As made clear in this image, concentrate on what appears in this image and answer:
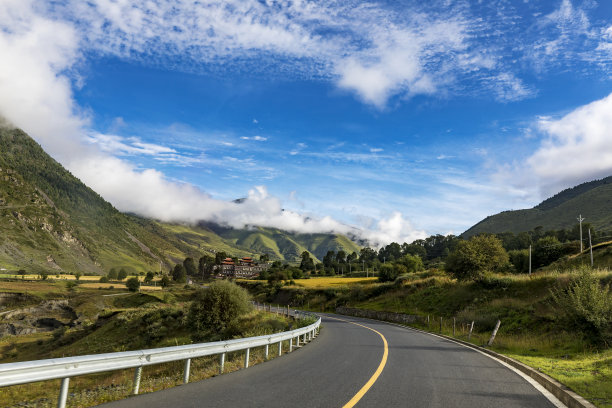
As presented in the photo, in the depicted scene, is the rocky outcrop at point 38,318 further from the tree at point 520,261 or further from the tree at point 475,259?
the tree at point 520,261

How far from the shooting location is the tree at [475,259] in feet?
148

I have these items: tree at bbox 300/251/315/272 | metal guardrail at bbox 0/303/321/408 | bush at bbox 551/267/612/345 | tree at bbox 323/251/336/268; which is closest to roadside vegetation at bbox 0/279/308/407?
metal guardrail at bbox 0/303/321/408

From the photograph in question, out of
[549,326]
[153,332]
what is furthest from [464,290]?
[153,332]

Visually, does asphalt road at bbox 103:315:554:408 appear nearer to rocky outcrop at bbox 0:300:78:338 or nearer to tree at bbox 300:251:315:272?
rocky outcrop at bbox 0:300:78:338

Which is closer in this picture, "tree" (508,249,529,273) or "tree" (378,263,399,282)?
"tree" (508,249,529,273)

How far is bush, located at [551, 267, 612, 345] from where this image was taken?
50.4ft

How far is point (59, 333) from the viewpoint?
190 ft

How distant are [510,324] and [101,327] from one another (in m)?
52.3

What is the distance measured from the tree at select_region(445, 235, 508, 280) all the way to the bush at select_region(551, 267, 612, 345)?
28783 mm

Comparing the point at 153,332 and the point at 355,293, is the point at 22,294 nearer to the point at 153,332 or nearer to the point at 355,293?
the point at 153,332

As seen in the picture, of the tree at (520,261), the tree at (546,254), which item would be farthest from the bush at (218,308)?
the tree at (520,261)

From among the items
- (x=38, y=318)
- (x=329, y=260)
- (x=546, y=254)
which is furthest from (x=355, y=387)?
(x=329, y=260)

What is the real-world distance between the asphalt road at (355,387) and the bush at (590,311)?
6.01 metres

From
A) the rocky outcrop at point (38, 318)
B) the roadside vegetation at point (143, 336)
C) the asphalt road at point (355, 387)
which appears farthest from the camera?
the rocky outcrop at point (38, 318)
